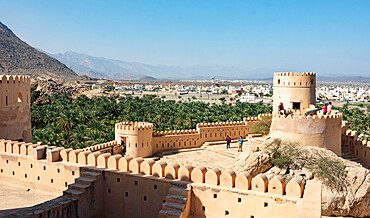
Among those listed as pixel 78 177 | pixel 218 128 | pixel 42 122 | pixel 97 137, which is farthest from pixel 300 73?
pixel 42 122

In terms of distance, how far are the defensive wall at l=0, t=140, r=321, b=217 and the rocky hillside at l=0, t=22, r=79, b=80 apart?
72.5 m

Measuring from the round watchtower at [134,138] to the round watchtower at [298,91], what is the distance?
333 inches

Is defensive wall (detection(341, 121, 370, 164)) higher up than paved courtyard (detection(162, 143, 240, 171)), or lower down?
higher up

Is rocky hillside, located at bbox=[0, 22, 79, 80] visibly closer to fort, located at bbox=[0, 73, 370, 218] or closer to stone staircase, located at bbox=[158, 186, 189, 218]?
fort, located at bbox=[0, 73, 370, 218]

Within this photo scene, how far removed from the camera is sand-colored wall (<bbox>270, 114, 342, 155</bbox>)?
47.5 ft

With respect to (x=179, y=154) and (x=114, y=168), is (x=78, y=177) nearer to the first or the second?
(x=114, y=168)

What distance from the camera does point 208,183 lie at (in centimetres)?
723

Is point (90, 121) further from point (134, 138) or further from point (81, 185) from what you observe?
point (81, 185)

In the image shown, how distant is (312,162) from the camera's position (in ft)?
39.9

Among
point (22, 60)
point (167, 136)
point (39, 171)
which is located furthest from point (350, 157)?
point (22, 60)

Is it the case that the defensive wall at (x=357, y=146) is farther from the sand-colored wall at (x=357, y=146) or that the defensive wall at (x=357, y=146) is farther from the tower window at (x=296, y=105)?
the tower window at (x=296, y=105)

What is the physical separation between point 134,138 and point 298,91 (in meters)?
9.97

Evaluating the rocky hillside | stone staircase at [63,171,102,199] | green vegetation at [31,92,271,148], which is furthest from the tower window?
the rocky hillside

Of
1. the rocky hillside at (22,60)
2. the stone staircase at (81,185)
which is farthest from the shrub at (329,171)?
the rocky hillside at (22,60)
